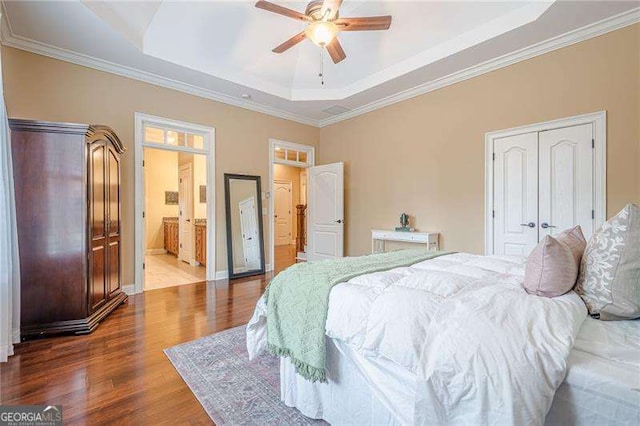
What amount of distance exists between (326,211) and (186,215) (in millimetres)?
3032

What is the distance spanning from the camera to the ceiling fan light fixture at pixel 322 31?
8.75 ft

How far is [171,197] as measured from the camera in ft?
24.9

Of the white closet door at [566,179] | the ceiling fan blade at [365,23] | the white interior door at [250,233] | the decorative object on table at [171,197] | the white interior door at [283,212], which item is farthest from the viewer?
the white interior door at [283,212]

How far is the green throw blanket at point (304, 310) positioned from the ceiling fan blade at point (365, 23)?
87.7 inches

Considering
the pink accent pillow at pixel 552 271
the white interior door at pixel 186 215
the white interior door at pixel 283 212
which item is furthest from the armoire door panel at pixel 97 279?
the white interior door at pixel 283 212

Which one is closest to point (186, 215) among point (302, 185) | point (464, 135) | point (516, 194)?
point (302, 185)

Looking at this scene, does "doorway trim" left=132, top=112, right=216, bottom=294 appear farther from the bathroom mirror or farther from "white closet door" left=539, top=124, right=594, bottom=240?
"white closet door" left=539, top=124, right=594, bottom=240

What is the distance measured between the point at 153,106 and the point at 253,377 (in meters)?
3.90

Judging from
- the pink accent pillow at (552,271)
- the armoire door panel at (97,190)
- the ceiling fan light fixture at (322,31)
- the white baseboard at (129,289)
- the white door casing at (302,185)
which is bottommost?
the white baseboard at (129,289)

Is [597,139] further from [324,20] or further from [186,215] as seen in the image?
[186,215]

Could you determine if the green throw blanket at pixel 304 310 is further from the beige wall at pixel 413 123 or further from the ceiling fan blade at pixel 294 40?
the beige wall at pixel 413 123

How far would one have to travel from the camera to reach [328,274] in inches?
64.8

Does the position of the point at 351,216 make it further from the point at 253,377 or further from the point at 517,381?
the point at 517,381

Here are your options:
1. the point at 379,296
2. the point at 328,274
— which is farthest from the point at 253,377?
the point at 379,296
